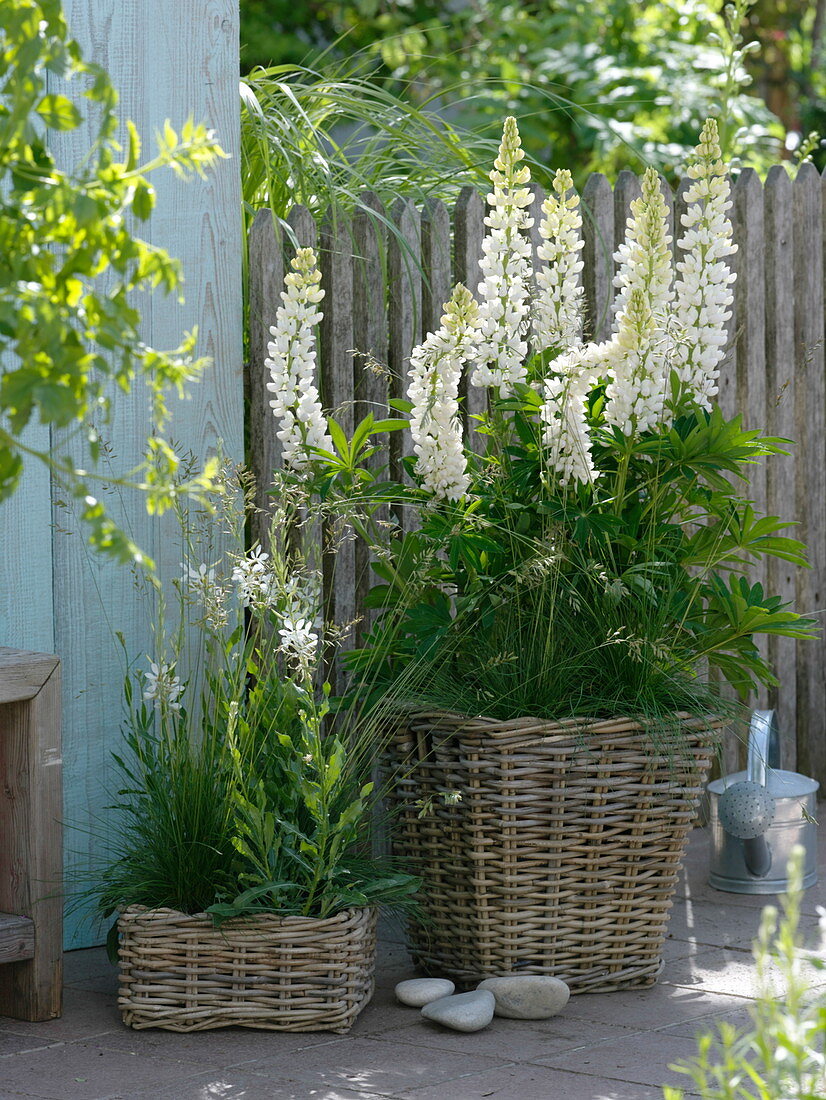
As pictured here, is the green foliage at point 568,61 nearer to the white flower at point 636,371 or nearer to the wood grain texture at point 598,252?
the wood grain texture at point 598,252

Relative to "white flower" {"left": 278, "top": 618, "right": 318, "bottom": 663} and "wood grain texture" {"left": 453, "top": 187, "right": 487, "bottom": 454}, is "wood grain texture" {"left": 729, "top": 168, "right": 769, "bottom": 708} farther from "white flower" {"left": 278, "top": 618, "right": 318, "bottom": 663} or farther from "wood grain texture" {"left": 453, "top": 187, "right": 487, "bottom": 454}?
"white flower" {"left": 278, "top": 618, "right": 318, "bottom": 663}

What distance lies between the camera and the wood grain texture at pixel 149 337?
3322 millimetres

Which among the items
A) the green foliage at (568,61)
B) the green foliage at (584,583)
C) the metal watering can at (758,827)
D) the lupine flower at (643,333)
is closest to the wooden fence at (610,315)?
the green foliage at (584,583)

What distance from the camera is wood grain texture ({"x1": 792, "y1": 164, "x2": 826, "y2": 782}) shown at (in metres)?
4.72

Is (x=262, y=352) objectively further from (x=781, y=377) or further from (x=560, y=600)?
(x=781, y=377)

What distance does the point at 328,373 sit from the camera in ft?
12.1

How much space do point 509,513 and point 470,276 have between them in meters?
1.17

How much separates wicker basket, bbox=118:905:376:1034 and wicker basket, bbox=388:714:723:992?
0.25 metres

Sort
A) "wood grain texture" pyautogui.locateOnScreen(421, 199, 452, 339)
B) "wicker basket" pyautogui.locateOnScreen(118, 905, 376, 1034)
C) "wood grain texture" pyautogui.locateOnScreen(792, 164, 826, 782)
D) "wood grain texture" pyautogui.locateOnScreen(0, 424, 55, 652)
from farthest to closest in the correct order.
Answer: "wood grain texture" pyautogui.locateOnScreen(792, 164, 826, 782) → "wood grain texture" pyautogui.locateOnScreen(421, 199, 452, 339) → "wood grain texture" pyautogui.locateOnScreen(0, 424, 55, 652) → "wicker basket" pyautogui.locateOnScreen(118, 905, 376, 1034)

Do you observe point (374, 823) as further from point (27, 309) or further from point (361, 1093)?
point (27, 309)

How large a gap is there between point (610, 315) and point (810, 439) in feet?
3.13

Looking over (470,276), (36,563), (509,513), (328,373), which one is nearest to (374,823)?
(509,513)

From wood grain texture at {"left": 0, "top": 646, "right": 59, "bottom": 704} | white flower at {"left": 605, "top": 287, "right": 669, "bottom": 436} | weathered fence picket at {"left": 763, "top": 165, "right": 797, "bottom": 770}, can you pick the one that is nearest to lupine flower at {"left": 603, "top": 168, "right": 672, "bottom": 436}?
white flower at {"left": 605, "top": 287, "right": 669, "bottom": 436}

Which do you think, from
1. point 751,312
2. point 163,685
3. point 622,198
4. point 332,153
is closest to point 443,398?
point 163,685
